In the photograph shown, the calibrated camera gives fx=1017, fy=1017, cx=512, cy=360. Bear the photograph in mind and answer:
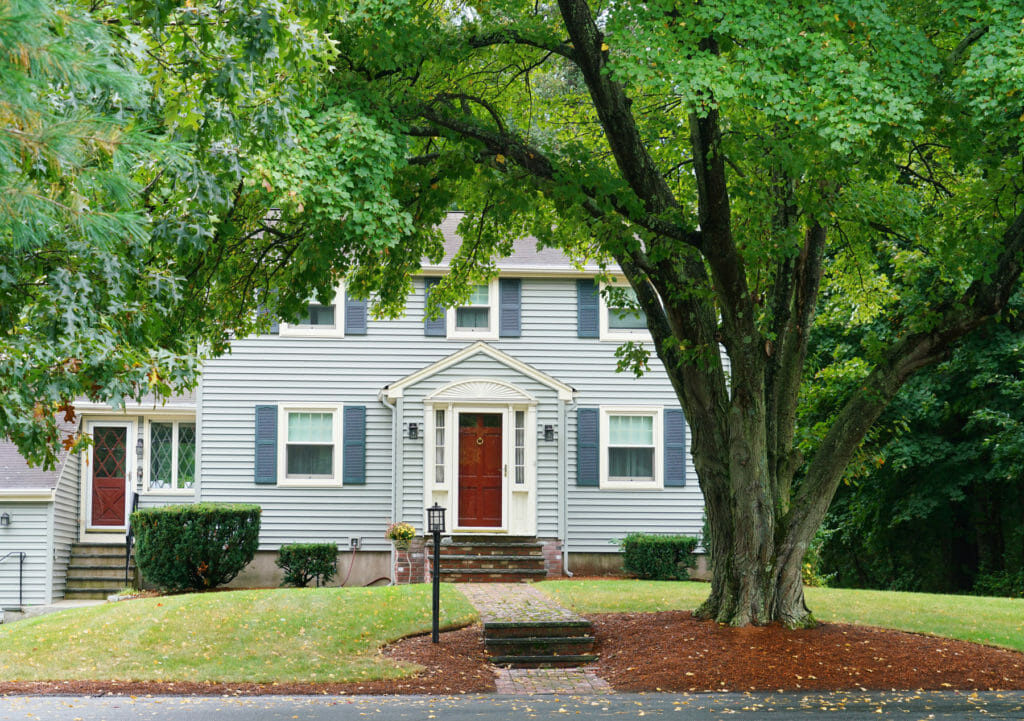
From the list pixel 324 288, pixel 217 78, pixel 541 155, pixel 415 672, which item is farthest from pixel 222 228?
pixel 415 672

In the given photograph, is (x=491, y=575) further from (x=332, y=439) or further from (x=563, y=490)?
(x=332, y=439)

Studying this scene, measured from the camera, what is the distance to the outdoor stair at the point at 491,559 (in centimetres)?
1778

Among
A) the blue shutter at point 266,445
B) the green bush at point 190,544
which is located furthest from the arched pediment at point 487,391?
the green bush at point 190,544

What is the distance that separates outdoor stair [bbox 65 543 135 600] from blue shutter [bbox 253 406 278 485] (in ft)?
10.9

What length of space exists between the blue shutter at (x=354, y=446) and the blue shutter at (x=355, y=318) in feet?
4.91

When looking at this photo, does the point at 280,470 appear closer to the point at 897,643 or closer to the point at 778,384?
the point at 778,384

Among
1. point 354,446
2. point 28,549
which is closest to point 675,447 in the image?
point 354,446

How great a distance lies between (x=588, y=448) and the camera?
65.2ft

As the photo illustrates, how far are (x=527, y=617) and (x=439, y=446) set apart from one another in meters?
7.13

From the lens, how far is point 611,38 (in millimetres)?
8383

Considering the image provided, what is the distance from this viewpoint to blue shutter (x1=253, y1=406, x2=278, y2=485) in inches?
758

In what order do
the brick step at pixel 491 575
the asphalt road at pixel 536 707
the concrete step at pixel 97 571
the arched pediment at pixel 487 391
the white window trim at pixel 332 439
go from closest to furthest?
the asphalt road at pixel 536 707 → the brick step at pixel 491 575 → the arched pediment at pixel 487 391 → the white window trim at pixel 332 439 → the concrete step at pixel 97 571

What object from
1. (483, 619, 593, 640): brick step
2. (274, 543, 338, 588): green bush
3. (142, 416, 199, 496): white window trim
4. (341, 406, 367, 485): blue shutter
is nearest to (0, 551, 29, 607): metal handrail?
(142, 416, 199, 496): white window trim

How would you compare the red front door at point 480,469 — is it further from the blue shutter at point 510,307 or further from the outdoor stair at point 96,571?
the outdoor stair at point 96,571
